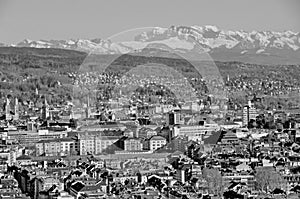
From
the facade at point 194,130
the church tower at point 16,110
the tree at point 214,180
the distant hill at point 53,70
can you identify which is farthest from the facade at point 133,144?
the church tower at point 16,110

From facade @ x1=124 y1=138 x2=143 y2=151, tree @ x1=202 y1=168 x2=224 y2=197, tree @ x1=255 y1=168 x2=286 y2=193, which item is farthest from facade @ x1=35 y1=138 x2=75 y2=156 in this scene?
tree @ x1=255 y1=168 x2=286 y2=193

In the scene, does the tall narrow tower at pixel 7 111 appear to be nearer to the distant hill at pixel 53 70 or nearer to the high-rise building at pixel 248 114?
the distant hill at pixel 53 70

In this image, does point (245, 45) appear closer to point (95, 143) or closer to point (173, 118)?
point (173, 118)

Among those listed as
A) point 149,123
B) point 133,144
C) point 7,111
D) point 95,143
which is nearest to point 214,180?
point 133,144

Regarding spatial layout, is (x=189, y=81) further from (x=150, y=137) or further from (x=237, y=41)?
(x=237, y=41)

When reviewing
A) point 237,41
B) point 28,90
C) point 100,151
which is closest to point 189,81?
point 100,151
